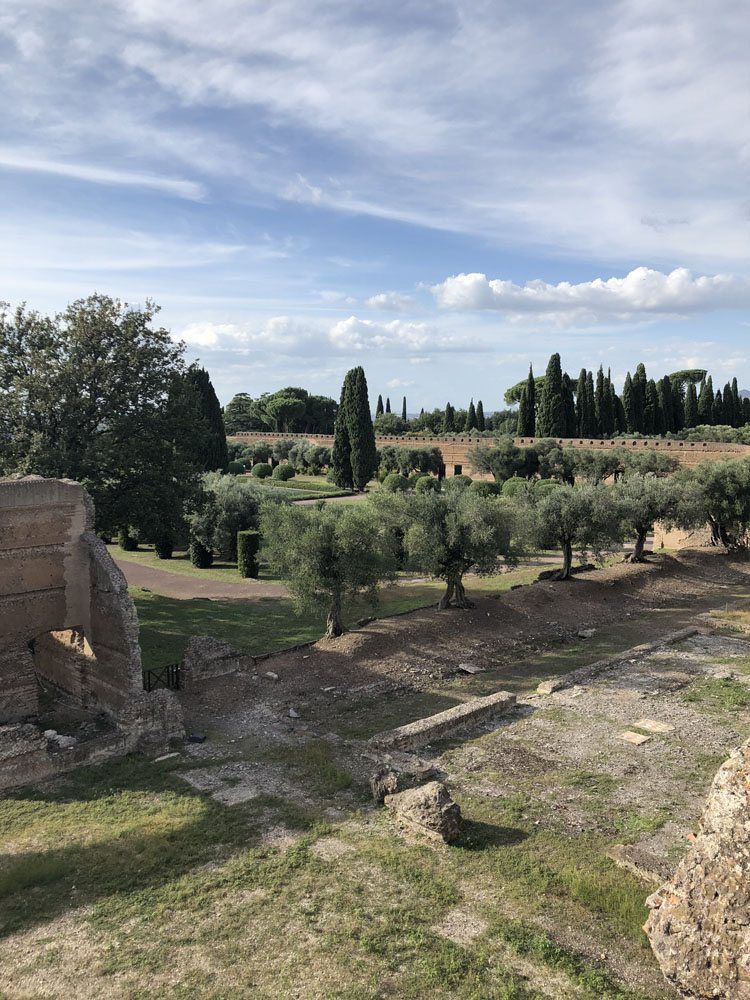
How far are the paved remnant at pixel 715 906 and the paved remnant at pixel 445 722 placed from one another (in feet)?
19.8

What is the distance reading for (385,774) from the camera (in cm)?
1064

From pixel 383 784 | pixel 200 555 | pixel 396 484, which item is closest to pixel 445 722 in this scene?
pixel 383 784

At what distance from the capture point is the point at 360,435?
2151 inches

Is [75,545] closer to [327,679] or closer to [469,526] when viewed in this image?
[327,679]

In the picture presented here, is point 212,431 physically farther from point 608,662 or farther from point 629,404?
point 629,404

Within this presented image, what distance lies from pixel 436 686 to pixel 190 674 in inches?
236

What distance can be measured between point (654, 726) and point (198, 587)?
18.6 meters

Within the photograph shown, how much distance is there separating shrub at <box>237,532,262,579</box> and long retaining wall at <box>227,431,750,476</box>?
23.9 metres

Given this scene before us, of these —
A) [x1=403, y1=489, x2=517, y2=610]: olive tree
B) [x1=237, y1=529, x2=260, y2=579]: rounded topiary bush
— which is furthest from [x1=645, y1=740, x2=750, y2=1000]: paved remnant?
[x1=237, y1=529, x2=260, y2=579]: rounded topiary bush

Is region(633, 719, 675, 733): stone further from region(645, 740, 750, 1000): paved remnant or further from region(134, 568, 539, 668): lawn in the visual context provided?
region(134, 568, 539, 668): lawn

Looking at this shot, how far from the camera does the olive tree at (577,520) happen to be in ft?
82.5

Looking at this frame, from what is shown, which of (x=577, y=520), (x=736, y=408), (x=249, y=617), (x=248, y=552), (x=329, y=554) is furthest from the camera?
(x=736, y=408)

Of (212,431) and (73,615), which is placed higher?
(212,431)

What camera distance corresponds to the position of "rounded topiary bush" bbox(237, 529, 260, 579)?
2864cm
